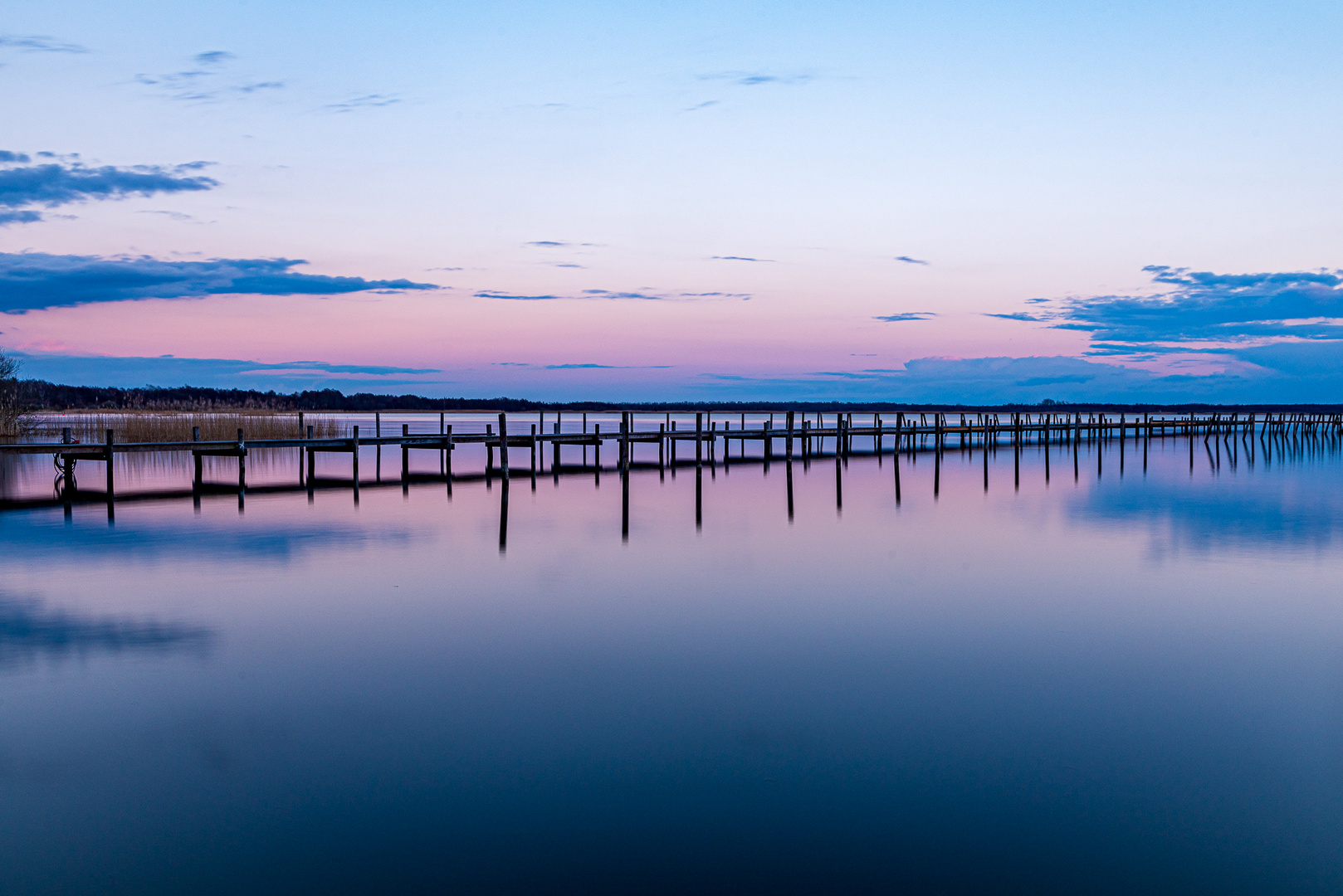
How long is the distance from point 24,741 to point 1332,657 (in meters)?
14.1

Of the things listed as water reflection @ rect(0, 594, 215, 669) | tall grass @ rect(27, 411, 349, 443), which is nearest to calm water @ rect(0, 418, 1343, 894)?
water reflection @ rect(0, 594, 215, 669)

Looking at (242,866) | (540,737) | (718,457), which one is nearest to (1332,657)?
(540,737)

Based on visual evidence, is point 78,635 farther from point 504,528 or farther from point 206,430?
point 206,430

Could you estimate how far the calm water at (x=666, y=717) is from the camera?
6.43m

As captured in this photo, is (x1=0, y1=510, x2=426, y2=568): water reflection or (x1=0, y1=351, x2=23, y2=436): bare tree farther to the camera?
(x1=0, y1=351, x2=23, y2=436): bare tree

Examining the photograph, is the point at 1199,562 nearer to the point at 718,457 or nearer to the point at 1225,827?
the point at 1225,827

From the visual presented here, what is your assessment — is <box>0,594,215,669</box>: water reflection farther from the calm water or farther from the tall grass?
the tall grass

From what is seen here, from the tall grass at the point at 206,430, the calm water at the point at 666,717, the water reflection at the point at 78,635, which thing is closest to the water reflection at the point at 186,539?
the calm water at the point at 666,717

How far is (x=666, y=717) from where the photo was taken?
9336 millimetres

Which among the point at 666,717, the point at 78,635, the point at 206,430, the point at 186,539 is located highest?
the point at 206,430

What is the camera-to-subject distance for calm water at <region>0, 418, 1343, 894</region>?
6426 mm

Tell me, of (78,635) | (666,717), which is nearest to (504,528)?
(78,635)

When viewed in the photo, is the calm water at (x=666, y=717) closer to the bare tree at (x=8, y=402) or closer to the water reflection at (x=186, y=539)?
the water reflection at (x=186, y=539)

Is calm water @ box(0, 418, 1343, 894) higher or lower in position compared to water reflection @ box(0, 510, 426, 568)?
lower
